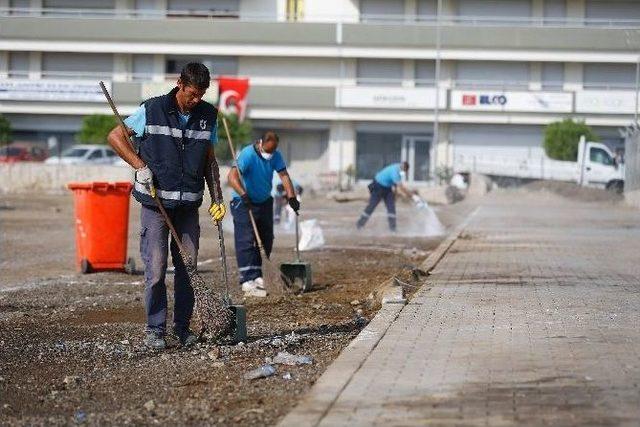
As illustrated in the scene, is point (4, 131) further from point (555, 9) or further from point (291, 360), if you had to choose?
point (291, 360)

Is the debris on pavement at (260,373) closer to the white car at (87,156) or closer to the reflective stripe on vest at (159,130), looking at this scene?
the reflective stripe on vest at (159,130)

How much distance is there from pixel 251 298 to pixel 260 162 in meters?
1.66

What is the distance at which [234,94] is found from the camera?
5825 centimetres

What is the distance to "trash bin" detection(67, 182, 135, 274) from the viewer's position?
47.9 feet

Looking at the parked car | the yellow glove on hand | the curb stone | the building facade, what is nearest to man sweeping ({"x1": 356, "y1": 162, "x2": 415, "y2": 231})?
the curb stone

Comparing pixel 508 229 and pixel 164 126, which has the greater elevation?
pixel 164 126

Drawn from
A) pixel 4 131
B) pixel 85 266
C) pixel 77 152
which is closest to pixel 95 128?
pixel 77 152

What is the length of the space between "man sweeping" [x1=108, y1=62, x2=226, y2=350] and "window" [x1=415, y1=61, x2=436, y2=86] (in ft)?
167

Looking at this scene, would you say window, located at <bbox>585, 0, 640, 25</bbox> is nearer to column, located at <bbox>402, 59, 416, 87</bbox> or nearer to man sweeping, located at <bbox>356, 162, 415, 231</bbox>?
column, located at <bbox>402, 59, 416, 87</bbox>

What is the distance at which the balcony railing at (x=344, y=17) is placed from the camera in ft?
194

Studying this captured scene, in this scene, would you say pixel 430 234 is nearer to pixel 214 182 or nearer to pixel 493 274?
pixel 493 274

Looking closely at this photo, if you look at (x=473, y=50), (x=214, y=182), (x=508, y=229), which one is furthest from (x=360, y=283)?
(x=473, y=50)

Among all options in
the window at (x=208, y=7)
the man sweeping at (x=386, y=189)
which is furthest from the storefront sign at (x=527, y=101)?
the man sweeping at (x=386, y=189)

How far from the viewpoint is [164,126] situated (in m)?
8.55
